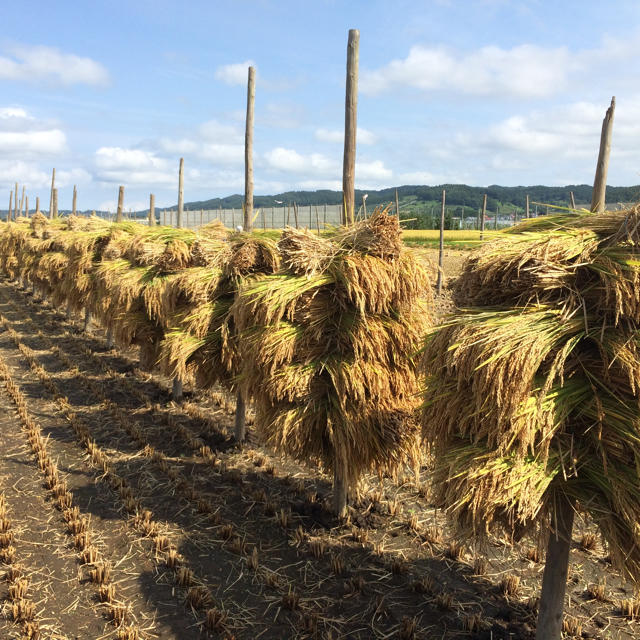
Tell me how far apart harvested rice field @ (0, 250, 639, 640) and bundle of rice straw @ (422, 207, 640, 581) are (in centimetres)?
167

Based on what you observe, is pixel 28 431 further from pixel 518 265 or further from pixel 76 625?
pixel 518 265

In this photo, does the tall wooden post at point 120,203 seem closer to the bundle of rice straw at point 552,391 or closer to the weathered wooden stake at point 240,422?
the weathered wooden stake at point 240,422

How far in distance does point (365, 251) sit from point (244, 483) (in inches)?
141

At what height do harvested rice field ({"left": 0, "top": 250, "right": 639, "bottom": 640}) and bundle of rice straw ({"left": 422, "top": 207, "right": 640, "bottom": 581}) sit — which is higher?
bundle of rice straw ({"left": 422, "top": 207, "right": 640, "bottom": 581})

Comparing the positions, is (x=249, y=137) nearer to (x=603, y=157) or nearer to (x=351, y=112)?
(x=351, y=112)

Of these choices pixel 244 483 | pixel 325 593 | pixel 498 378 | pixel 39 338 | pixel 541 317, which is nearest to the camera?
pixel 498 378

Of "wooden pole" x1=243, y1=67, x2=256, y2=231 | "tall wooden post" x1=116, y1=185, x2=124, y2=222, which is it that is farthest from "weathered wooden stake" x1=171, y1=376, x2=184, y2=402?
"tall wooden post" x1=116, y1=185, x2=124, y2=222

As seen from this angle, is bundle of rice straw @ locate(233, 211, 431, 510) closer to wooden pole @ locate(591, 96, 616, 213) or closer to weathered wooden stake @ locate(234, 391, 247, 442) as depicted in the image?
wooden pole @ locate(591, 96, 616, 213)

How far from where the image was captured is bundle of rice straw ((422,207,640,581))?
288 centimetres

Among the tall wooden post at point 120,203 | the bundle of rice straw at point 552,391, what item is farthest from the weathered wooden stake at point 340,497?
the tall wooden post at point 120,203

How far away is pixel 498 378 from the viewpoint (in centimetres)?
286

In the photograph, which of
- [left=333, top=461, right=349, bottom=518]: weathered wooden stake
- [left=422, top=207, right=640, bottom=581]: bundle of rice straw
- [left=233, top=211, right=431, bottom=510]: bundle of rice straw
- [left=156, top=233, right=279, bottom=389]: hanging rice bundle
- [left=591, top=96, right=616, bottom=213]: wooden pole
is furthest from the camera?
[left=156, top=233, right=279, bottom=389]: hanging rice bundle

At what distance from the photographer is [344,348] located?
4992 millimetres

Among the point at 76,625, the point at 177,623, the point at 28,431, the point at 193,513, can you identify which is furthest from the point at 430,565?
the point at 28,431
